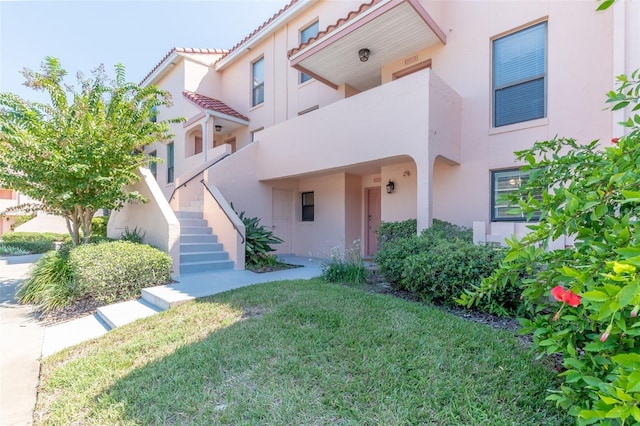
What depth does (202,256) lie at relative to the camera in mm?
8477

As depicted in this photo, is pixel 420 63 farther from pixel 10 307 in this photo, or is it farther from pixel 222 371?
pixel 10 307

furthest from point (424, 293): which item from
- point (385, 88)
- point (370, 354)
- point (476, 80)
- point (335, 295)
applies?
point (476, 80)

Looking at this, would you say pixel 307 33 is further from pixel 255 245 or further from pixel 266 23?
→ pixel 255 245

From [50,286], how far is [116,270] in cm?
168

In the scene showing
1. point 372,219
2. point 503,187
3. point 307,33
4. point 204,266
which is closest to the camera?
point 503,187

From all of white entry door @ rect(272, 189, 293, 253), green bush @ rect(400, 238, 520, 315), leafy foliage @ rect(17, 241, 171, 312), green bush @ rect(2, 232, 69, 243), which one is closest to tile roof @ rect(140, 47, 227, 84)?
white entry door @ rect(272, 189, 293, 253)

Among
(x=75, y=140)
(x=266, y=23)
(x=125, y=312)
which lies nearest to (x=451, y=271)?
(x=125, y=312)

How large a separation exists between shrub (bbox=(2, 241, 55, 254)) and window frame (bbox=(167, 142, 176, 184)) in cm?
688

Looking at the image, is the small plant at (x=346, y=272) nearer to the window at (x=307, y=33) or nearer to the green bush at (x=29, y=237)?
the window at (x=307, y=33)

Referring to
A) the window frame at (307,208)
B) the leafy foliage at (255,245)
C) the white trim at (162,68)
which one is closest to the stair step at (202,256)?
the leafy foliage at (255,245)

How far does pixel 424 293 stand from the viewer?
5.33m

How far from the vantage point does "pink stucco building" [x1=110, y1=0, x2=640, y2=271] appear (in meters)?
6.82

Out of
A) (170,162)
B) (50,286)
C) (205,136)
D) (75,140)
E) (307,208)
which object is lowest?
(50,286)

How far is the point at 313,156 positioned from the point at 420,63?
4151 millimetres
